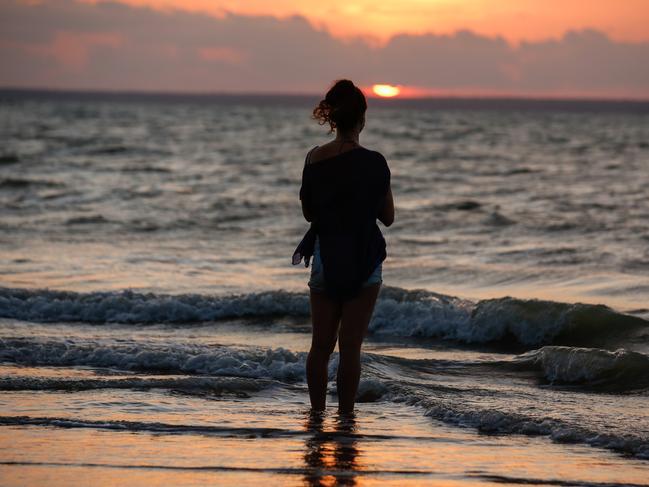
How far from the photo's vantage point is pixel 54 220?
1841 cm

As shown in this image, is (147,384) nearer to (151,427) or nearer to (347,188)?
(151,427)

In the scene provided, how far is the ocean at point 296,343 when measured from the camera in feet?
16.8

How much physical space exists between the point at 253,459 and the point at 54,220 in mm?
14155

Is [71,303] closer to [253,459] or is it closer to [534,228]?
[253,459]

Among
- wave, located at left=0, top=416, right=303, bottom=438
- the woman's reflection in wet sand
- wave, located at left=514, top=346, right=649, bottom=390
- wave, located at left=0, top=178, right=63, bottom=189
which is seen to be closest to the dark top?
the woman's reflection in wet sand

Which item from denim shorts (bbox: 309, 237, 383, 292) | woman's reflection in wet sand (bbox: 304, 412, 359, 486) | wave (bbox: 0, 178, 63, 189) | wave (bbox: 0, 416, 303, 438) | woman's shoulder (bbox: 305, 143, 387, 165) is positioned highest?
woman's shoulder (bbox: 305, 143, 387, 165)

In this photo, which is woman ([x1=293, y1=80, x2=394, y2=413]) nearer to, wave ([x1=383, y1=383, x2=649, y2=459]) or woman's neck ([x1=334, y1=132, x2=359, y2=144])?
woman's neck ([x1=334, y1=132, x2=359, y2=144])

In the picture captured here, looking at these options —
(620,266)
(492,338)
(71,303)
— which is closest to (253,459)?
(492,338)

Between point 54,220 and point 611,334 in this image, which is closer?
point 611,334

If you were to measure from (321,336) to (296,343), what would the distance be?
160 inches

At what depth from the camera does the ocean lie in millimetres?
5117

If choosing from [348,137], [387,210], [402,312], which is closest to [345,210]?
[387,210]

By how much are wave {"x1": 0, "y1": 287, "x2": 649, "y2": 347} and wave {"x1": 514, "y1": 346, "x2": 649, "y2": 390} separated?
1707 mm

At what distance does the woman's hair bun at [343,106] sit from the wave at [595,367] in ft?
11.3
